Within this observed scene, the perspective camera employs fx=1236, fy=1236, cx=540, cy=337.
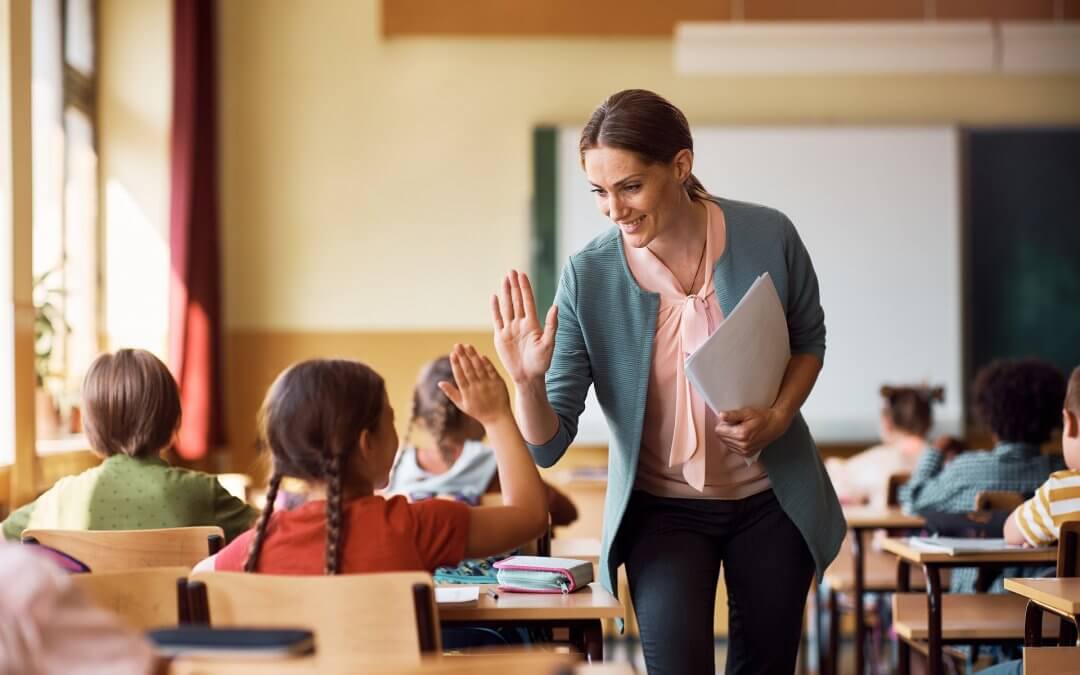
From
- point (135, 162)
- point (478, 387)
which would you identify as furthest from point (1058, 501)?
point (135, 162)

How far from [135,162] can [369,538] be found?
4.61 metres

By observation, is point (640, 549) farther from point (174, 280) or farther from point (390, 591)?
point (174, 280)

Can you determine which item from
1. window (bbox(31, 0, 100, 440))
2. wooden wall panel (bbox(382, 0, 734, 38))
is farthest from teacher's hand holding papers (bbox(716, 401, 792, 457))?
wooden wall panel (bbox(382, 0, 734, 38))

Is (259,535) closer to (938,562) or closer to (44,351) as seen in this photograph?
(938,562)

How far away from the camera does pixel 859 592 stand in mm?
4160

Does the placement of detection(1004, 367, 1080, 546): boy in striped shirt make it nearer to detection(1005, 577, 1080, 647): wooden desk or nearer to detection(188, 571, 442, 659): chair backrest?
detection(1005, 577, 1080, 647): wooden desk

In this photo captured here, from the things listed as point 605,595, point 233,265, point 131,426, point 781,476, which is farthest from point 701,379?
point 233,265

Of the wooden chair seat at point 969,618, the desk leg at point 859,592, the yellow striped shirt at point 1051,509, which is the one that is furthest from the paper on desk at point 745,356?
the desk leg at point 859,592

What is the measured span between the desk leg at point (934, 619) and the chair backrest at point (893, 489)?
139cm

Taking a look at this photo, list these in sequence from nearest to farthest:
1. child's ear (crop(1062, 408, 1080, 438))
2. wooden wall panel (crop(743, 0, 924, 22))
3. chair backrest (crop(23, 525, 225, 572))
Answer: chair backrest (crop(23, 525, 225, 572)), child's ear (crop(1062, 408, 1080, 438)), wooden wall panel (crop(743, 0, 924, 22))

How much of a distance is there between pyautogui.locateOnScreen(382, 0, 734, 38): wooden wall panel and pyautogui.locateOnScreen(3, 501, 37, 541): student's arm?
3.96 metres

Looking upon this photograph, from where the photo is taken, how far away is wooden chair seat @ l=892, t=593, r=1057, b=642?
3.15 metres

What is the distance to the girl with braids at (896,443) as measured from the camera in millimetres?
5066

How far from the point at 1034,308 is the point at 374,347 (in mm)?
3333
